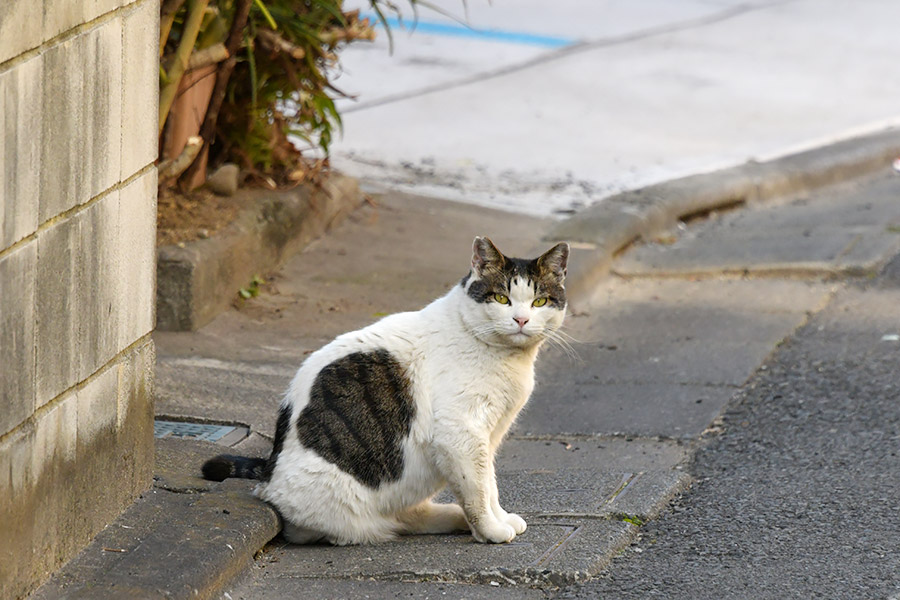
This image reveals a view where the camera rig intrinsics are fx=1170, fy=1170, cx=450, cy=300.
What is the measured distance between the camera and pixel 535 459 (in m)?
4.49

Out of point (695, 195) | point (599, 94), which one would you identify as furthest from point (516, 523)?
point (599, 94)

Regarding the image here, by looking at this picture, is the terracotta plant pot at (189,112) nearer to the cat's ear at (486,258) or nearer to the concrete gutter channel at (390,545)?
the concrete gutter channel at (390,545)

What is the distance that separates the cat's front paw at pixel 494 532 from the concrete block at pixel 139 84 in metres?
1.46

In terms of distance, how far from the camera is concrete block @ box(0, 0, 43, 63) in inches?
99.3

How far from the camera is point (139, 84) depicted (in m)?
3.24

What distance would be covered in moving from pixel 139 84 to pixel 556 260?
56.3 inches

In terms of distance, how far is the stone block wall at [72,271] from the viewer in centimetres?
268

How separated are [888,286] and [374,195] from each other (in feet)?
10.4

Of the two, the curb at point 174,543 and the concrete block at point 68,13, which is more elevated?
the concrete block at point 68,13

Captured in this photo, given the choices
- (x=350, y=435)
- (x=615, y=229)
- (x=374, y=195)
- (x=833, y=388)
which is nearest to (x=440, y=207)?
(x=374, y=195)

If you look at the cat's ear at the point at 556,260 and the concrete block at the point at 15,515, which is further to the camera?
the cat's ear at the point at 556,260

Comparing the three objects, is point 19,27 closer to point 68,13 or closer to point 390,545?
point 68,13

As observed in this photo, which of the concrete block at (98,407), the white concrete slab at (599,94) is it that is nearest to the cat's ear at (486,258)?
the concrete block at (98,407)

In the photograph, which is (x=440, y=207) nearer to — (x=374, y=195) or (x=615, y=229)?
(x=374, y=195)
